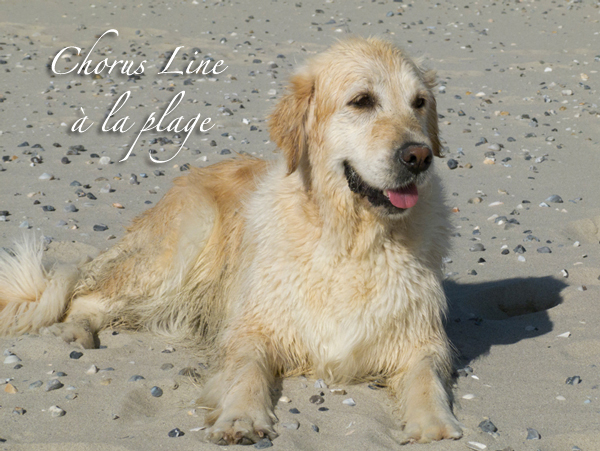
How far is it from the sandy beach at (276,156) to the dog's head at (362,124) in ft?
2.10

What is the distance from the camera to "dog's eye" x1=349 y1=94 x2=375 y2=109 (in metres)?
3.56

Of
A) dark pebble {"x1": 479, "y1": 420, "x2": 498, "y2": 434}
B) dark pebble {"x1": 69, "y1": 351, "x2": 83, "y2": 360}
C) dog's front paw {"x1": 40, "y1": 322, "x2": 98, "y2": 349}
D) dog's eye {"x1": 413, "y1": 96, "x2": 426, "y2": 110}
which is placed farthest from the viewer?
dog's front paw {"x1": 40, "y1": 322, "x2": 98, "y2": 349}

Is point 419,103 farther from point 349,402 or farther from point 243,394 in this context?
point 243,394

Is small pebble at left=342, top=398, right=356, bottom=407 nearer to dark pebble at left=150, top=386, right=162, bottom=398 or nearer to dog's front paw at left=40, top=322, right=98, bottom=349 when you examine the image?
dark pebble at left=150, top=386, right=162, bottom=398

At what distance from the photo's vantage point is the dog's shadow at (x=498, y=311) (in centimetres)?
423

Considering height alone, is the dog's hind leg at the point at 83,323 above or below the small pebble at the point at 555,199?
below

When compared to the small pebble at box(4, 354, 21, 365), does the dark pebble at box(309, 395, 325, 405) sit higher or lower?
higher

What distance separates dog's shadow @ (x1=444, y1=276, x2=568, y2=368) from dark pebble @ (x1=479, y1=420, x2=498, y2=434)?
950 mm

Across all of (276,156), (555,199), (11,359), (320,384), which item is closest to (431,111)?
(320,384)

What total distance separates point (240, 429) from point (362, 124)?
1611 millimetres

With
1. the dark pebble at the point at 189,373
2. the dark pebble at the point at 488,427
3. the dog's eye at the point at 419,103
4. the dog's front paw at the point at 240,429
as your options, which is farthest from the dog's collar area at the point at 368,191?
the dark pebble at the point at 189,373

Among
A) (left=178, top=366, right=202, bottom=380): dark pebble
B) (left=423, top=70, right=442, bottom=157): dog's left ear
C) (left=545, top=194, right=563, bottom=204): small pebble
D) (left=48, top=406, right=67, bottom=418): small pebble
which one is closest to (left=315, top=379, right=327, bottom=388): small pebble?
(left=178, top=366, right=202, bottom=380): dark pebble

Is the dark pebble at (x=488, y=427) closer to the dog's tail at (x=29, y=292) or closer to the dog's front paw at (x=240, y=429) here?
the dog's front paw at (x=240, y=429)

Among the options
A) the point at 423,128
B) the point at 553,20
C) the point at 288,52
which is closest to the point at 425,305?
the point at 423,128
